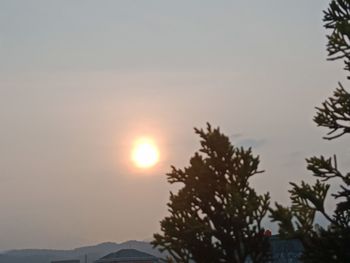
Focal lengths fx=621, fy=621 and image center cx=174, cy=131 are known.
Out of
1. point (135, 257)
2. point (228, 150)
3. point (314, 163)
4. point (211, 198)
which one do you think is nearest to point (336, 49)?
point (314, 163)

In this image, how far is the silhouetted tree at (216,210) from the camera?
15141 millimetres

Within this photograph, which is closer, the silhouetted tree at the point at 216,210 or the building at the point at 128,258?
the silhouetted tree at the point at 216,210

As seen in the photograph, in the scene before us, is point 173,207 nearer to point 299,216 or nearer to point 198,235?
point 198,235

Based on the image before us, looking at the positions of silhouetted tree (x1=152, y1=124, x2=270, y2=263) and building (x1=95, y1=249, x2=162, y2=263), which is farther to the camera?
building (x1=95, y1=249, x2=162, y2=263)

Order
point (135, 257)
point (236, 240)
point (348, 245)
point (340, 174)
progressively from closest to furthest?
point (348, 245) → point (340, 174) → point (236, 240) → point (135, 257)

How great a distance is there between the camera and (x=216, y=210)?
1577 cm

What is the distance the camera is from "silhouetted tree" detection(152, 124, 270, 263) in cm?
1514

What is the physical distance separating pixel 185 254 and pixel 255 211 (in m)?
2.24

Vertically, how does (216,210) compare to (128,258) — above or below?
below

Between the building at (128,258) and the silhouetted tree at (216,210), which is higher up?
the building at (128,258)

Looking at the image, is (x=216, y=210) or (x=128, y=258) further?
(x=128, y=258)

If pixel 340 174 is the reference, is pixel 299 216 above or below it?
below

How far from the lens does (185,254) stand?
1577 cm

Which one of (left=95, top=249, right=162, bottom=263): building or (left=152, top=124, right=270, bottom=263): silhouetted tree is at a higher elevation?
(left=95, top=249, right=162, bottom=263): building
